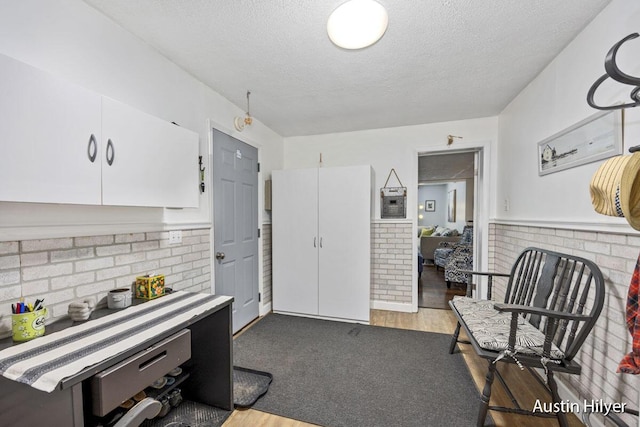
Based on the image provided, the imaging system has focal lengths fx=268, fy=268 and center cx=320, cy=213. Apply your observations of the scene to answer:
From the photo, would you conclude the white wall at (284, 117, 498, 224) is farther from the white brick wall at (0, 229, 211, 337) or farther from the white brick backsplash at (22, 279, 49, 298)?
the white brick backsplash at (22, 279, 49, 298)

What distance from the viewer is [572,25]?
5.19 feet

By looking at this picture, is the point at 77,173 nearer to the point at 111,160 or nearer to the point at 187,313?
the point at 111,160

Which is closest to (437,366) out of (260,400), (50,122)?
(260,400)

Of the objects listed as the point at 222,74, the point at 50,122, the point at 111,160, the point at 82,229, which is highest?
the point at 222,74

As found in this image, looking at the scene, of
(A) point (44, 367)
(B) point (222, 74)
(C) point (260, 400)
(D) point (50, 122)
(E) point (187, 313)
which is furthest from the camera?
(B) point (222, 74)

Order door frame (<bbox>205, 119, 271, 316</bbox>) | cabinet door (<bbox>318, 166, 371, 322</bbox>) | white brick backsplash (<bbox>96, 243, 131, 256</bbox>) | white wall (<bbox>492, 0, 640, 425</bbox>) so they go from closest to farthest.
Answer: white wall (<bbox>492, 0, 640, 425</bbox>) < white brick backsplash (<bbox>96, 243, 131, 256</bbox>) < door frame (<bbox>205, 119, 271, 316</bbox>) < cabinet door (<bbox>318, 166, 371, 322</bbox>)

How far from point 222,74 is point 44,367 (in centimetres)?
205

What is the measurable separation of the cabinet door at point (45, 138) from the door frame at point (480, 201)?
3094 mm

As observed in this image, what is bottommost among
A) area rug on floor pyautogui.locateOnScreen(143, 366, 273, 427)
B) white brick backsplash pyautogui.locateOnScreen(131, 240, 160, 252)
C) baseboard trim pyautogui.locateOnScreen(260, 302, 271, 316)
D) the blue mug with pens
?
area rug on floor pyautogui.locateOnScreen(143, 366, 273, 427)

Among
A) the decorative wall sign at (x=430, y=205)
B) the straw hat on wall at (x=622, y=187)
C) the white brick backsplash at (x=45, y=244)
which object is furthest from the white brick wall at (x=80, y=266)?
the decorative wall sign at (x=430, y=205)

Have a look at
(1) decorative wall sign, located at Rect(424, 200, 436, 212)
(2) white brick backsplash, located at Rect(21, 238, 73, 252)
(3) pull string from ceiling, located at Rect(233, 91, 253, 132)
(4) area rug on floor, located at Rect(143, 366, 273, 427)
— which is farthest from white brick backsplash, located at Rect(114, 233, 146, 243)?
(1) decorative wall sign, located at Rect(424, 200, 436, 212)

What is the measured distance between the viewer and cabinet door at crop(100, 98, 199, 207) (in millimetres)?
1325

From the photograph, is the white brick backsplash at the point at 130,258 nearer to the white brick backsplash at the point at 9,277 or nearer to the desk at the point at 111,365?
the desk at the point at 111,365

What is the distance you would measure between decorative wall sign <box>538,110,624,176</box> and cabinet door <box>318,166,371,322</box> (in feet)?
5.02
